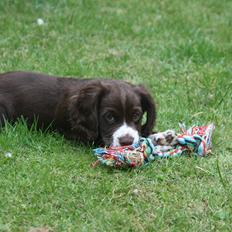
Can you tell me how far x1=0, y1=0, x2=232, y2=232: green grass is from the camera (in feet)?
14.4

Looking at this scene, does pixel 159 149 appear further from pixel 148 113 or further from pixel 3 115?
pixel 3 115

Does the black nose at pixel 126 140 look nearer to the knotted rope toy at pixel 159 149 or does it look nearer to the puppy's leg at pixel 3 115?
the knotted rope toy at pixel 159 149

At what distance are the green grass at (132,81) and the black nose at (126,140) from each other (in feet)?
0.86

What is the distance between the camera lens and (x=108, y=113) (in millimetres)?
5320

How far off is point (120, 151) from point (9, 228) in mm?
1239

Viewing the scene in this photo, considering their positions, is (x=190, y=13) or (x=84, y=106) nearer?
(x=84, y=106)

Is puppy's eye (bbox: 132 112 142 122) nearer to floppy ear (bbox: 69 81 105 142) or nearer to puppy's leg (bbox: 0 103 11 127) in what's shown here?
floppy ear (bbox: 69 81 105 142)

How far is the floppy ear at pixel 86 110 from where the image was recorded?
5383 millimetres

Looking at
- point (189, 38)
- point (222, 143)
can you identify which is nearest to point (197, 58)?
point (189, 38)

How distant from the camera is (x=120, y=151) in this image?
5.06 metres

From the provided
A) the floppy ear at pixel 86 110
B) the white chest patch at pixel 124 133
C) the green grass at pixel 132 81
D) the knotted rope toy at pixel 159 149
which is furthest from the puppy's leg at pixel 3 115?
the white chest patch at pixel 124 133

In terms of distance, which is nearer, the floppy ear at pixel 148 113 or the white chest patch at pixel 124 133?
the white chest patch at pixel 124 133

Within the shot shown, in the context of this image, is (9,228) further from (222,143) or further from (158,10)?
(158,10)

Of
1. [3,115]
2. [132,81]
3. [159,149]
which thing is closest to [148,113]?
[159,149]
